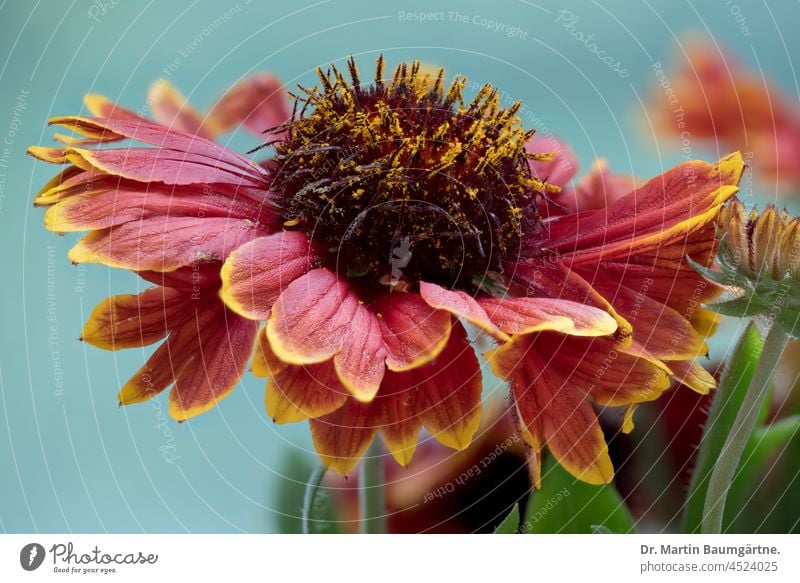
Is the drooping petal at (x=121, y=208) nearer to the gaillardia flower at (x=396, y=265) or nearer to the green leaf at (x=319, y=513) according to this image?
the gaillardia flower at (x=396, y=265)

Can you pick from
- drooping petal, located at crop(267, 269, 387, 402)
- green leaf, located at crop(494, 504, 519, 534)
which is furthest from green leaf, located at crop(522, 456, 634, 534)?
drooping petal, located at crop(267, 269, 387, 402)

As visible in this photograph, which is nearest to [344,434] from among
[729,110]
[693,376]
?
[693,376]

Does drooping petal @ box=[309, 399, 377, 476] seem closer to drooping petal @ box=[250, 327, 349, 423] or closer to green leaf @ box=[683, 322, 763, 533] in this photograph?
drooping petal @ box=[250, 327, 349, 423]

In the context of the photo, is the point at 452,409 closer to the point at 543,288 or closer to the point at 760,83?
the point at 543,288

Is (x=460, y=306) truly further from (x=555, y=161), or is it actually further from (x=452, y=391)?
(x=555, y=161)

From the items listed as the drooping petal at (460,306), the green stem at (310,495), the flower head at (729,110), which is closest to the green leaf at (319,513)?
the green stem at (310,495)

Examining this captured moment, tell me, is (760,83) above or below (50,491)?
above
